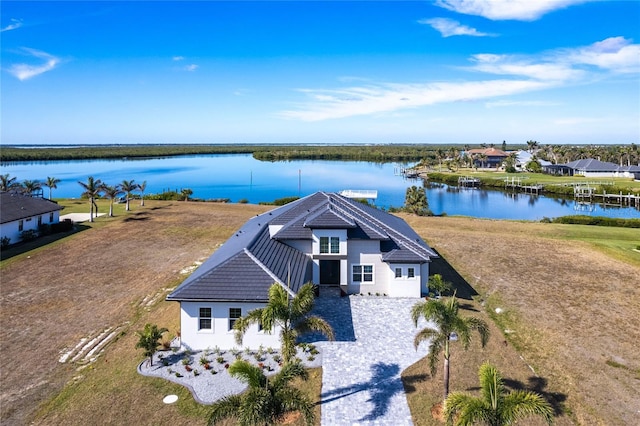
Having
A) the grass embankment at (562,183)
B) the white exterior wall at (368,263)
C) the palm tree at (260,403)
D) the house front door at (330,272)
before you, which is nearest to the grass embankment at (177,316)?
the palm tree at (260,403)

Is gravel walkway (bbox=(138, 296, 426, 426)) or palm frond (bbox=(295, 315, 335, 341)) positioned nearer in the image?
palm frond (bbox=(295, 315, 335, 341))

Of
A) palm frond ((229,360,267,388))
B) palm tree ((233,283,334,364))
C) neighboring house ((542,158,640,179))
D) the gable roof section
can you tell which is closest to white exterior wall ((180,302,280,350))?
palm tree ((233,283,334,364))

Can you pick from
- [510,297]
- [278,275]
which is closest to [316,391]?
[278,275]

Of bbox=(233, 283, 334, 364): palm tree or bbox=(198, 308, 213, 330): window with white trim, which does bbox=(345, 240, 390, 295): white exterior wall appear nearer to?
bbox=(198, 308, 213, 330): window with white trim

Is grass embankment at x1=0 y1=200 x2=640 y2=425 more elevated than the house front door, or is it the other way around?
the house front door

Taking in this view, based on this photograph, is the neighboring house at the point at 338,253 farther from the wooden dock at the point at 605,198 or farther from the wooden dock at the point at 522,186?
the wooden dock at the point at 522,186

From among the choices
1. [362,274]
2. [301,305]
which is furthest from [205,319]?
[362,274]
